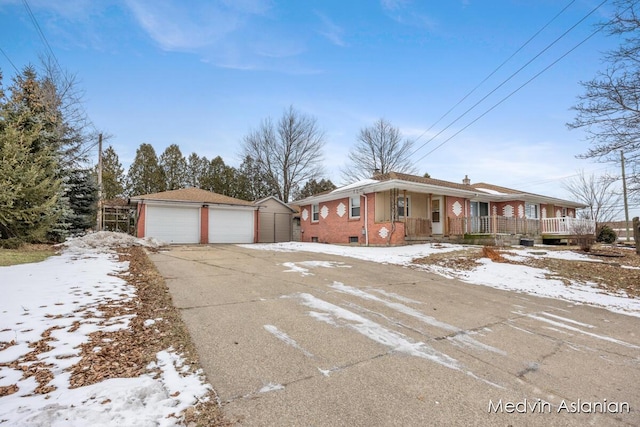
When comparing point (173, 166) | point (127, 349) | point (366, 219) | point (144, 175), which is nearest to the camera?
point (127, 349)

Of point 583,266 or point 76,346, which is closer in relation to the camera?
point 76,346

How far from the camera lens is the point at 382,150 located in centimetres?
3086

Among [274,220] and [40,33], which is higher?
[40,33]

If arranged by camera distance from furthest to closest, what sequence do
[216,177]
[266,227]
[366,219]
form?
[216,177]
[266,227]
[366,219]

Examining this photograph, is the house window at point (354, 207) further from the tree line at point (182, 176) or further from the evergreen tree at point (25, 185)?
the tree line at point (182, 176)

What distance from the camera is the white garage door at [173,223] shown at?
1719 cm

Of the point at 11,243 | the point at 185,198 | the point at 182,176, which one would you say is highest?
the point at 182,176

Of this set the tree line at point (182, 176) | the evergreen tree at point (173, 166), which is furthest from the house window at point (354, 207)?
the evergreen tree at point (173, 166)

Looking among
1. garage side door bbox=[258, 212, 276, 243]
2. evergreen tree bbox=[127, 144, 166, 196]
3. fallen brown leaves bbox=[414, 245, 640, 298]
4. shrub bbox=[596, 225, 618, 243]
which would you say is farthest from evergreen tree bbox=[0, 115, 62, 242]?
shrub bbox=[596, 225, 618, 243]

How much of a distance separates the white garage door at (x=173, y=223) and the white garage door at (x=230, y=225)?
3.13 feet

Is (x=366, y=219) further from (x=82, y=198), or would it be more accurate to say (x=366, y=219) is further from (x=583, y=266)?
(x=82, y=198)

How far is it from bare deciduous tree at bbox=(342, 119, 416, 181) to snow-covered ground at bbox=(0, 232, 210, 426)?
27.9 m

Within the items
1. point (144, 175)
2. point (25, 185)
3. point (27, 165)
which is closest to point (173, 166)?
point (144, 175)

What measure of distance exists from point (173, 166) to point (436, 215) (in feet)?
96.0
